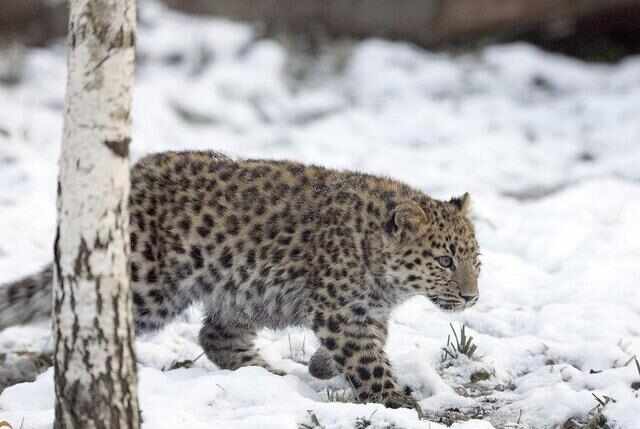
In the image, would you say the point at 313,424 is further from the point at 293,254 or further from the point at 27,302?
the point at 27,302

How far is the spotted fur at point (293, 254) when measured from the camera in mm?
5836

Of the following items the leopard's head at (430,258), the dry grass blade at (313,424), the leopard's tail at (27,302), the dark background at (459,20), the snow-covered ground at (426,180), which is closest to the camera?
the dry grass blade at (313,424)

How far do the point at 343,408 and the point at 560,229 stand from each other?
4.02 m

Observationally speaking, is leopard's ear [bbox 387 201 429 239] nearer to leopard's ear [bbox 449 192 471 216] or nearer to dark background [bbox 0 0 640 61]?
Answer: leopard's ear [bbox 449 192 471 216]

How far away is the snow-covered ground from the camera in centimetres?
546

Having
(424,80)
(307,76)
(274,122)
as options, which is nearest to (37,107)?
(274,122)

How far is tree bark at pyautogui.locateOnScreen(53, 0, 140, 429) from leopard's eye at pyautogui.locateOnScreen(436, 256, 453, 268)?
216cm

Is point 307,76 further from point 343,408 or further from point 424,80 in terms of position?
point 343,408

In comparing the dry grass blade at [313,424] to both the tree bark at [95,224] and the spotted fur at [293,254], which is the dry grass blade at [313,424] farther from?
the tree bark at [95,224]

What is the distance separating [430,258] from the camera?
19.2ft

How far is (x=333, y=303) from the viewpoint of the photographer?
229 inches

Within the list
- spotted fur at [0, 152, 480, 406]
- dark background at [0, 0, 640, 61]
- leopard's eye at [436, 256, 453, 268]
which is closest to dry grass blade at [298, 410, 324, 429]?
spotted fur at [0, 152, 480, 406]


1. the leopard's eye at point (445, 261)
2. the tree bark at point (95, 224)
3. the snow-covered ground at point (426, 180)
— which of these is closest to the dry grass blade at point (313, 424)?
the snow-covered ground at point (426, 180)

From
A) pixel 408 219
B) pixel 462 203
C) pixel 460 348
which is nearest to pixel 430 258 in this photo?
pixel 408 219
